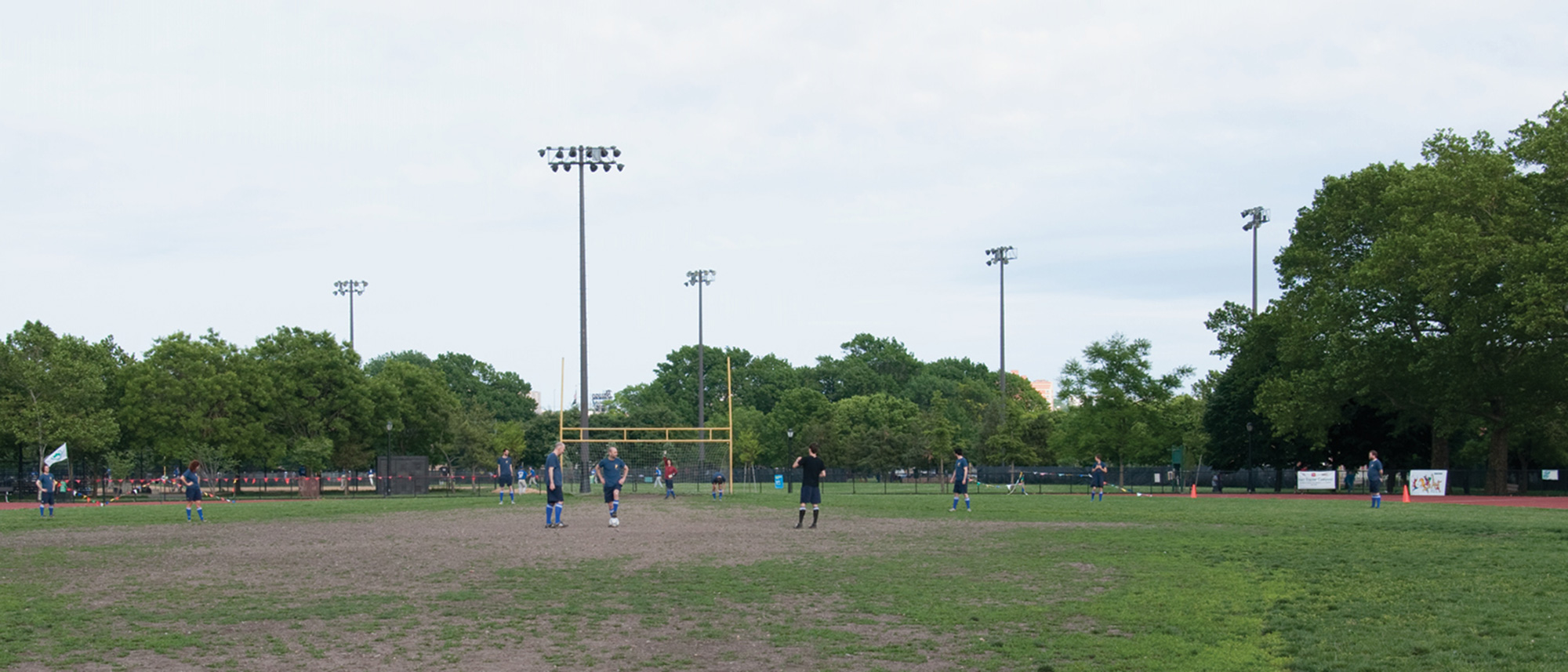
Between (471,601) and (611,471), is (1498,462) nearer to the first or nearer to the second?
(611,471)

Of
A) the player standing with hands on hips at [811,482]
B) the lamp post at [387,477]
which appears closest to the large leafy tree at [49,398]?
the lamp post at [387,477]

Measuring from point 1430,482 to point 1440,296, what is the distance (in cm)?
873

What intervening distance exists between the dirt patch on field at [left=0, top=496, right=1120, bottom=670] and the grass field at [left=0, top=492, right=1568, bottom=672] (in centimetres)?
5

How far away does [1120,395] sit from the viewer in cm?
6569

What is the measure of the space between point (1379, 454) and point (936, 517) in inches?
1481

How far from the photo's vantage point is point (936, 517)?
2800 centimetres

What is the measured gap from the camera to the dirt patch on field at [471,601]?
912 centimetres

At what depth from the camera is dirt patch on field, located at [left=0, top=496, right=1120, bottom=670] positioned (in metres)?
9.12

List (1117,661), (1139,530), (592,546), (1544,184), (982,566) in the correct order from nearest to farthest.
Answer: (1117,661) → (982,566) → (592,546) → (1139,530) → (1544,184)

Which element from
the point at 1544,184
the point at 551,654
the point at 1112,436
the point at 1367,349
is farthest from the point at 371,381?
the point at 551,654

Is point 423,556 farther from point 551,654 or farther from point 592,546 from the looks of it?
point 551,654

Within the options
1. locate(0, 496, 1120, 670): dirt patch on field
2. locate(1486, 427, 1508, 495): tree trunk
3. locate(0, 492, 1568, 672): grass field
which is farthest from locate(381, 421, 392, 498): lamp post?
locate(1486, 427, 1508, 495): tree trunk

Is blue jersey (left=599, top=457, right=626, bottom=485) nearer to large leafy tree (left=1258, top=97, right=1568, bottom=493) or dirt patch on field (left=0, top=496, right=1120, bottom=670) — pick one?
dirt patch on field (left=0, top=496, right=1120, bottom=670)

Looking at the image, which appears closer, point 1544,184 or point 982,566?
point 982,566
